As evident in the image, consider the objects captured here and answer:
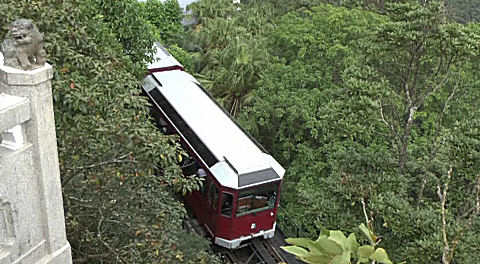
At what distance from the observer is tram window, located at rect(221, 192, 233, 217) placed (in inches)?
452

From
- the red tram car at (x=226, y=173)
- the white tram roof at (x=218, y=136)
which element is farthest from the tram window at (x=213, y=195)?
the white tram roof at (x=218, y=136)

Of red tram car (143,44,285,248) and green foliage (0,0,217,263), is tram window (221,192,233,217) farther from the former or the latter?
green foliage (0,0,217,263)

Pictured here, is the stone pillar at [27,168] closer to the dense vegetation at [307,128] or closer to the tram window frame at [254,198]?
the dense vegetation at [307,128]

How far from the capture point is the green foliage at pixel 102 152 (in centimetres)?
683

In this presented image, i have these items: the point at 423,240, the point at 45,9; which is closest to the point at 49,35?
the point at 45,9

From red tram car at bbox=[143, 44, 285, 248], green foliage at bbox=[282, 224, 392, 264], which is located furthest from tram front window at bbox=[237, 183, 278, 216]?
green foliage at bbox=[282, 224, 392, 264]

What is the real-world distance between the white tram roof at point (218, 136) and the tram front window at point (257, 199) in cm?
28

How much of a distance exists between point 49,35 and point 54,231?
340 centimetres

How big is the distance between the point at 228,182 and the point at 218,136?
1513mm

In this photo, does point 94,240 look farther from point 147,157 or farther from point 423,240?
point 423,240

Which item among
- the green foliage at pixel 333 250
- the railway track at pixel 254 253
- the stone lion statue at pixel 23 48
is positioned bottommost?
the railway track at pixel 254 253

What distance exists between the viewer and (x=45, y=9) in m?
7.58

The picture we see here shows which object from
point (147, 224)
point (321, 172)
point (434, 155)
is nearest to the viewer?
point (147, 224)

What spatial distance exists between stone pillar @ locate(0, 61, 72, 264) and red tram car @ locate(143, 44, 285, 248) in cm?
A: 661
